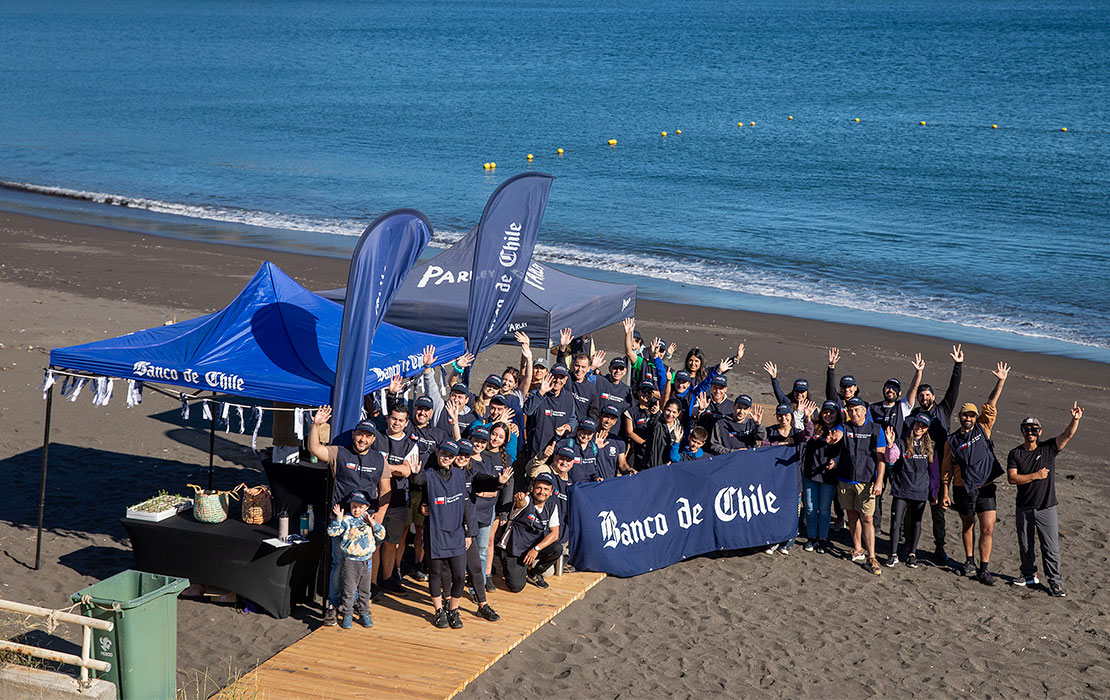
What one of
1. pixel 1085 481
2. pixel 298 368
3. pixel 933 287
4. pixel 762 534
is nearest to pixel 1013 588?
pixel 762 534

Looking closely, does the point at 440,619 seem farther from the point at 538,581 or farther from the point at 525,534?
the point at 538,581

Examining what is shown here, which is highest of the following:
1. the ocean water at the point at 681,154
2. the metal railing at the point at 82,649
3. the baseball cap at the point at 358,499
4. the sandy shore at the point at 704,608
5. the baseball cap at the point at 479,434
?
the ocean water at the point at 681,154

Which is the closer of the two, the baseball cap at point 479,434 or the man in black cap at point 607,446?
the baseball cap at point 479,434

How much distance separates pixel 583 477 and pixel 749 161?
146ft

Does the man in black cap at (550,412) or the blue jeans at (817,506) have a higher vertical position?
the man in black cap at (550,412)

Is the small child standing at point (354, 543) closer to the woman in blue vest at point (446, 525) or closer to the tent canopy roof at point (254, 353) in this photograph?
the woman in blue vest at point (446, 525)

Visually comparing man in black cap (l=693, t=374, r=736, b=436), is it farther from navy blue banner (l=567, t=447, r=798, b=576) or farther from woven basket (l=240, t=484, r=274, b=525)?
woven basket (l=240, t=484, r=274, b=525)

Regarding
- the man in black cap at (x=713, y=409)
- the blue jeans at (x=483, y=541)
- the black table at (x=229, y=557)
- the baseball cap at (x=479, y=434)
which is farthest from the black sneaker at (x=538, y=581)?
the man in black cap at (x=713, y=409)

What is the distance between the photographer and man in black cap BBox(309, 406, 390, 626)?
8.98 meters

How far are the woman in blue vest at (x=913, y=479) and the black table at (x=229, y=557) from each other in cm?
588

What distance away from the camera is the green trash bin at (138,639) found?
286 inches

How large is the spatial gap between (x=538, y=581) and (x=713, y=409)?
9.32ft

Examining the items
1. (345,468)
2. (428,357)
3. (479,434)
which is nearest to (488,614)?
(479,434)

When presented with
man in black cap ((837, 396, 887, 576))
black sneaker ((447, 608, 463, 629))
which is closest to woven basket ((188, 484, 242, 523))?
black sneaker ((447, 608, 463, 629))
